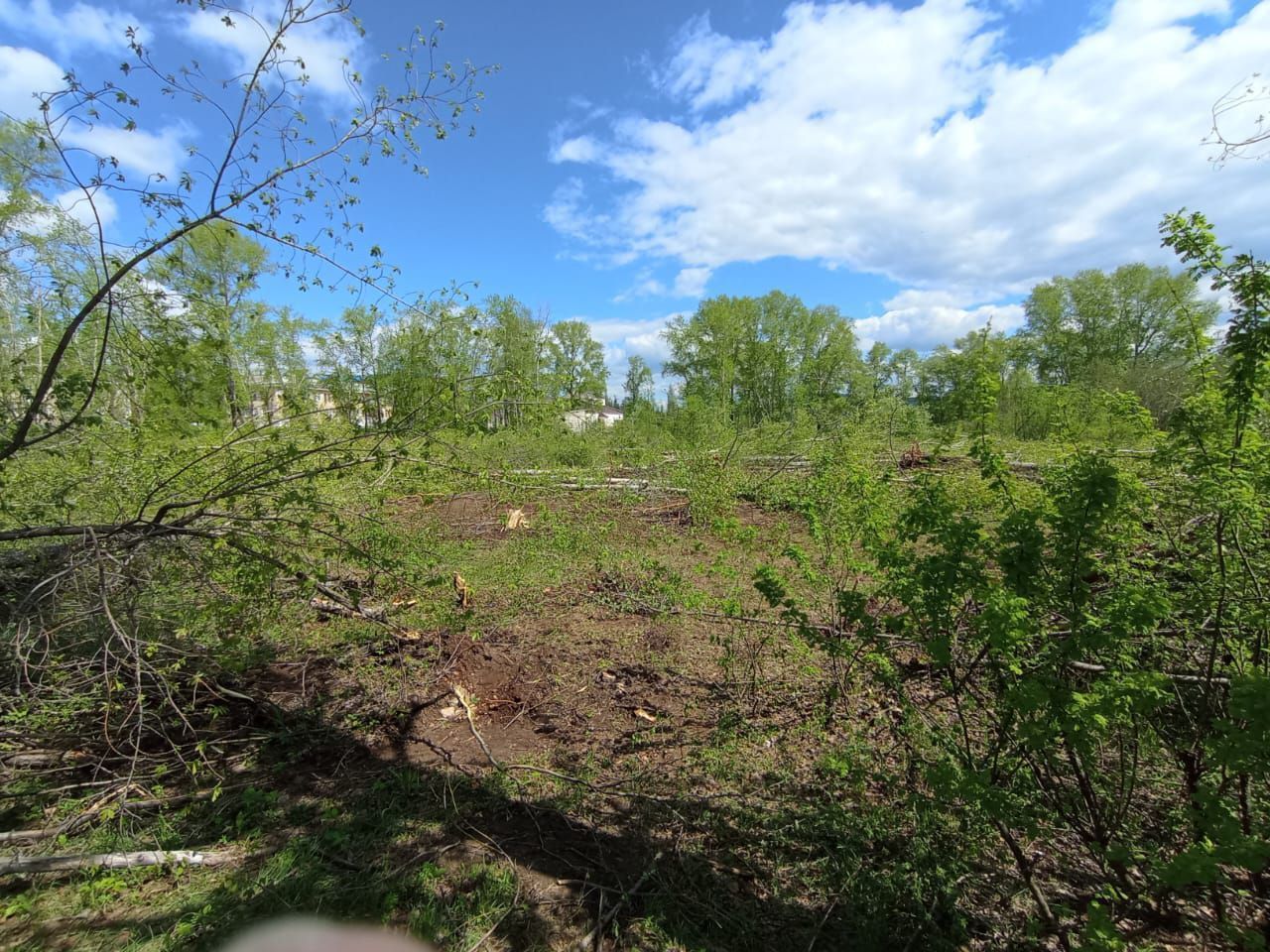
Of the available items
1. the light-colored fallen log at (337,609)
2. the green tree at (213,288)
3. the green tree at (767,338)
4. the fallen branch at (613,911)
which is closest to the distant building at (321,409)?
the green tree at (213,288)

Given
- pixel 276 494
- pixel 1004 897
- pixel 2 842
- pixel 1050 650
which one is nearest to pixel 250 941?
pixel 2 842

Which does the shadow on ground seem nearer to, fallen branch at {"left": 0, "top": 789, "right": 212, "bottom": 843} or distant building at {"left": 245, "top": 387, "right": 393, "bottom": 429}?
fallen branch at {"left": 0, "top": 789, "right": 212, "bottom": 843}

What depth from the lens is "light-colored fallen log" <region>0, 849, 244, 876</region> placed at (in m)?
2.27

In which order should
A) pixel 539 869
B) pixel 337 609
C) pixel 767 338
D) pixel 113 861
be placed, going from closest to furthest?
pixel 113 861 → pixel 539 869 → pixel 337 609 → pixel 767 338

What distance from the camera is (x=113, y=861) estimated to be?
2.34 metres

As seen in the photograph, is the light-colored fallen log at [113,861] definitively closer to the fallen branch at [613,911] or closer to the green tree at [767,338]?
the fallen branch at [613,911]

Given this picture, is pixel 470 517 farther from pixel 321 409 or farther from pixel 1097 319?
pixel 1097 319

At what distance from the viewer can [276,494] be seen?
3141 mm

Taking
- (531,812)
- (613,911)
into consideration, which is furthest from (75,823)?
(613,911)

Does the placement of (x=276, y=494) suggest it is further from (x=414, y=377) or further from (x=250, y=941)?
(x=250, y=941)

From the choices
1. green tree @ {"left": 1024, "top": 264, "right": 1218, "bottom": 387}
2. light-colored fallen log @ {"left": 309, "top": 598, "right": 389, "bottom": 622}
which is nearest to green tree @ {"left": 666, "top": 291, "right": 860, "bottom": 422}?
green tree @ {"left": 1024, "top": 264, "right": 1218, "bottom": 387}

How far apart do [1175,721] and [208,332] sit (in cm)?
540

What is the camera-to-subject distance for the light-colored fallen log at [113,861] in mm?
2266

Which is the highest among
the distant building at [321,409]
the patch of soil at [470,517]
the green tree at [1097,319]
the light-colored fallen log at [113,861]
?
the green tree at [1097,319]
